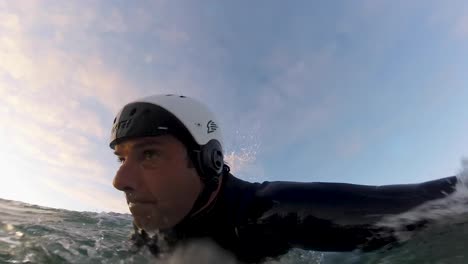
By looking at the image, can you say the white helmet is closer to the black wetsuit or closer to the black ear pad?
the black ear pad

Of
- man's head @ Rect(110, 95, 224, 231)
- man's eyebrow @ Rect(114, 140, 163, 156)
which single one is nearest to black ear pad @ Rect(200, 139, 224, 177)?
man's head @ Rect(110, 95, 224, 231)

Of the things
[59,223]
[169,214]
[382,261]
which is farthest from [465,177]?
[59,223]

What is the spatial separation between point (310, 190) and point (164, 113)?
5.21 ft

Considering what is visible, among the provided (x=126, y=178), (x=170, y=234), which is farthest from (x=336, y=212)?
(x=126, y=178)

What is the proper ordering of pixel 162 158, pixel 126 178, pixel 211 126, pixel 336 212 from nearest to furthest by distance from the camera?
pixel 336 212
pixel 126 178
pixel 162 158
pixel 211 126

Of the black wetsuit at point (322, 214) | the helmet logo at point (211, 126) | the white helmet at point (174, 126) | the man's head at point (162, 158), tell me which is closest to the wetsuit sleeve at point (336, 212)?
the black wetsuit at point (322, 214)

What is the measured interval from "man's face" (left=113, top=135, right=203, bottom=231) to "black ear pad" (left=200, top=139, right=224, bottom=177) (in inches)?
4.5

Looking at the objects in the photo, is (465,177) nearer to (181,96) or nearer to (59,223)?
(181,96)

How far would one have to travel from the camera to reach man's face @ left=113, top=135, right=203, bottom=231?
3377mm

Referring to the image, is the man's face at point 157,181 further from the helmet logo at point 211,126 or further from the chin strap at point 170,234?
the helmet logo at point 211,126

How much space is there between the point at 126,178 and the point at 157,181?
26 cm

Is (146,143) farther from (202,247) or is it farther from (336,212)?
(336,212)

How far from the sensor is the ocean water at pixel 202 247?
2.99 meters

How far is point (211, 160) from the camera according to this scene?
149 inches
